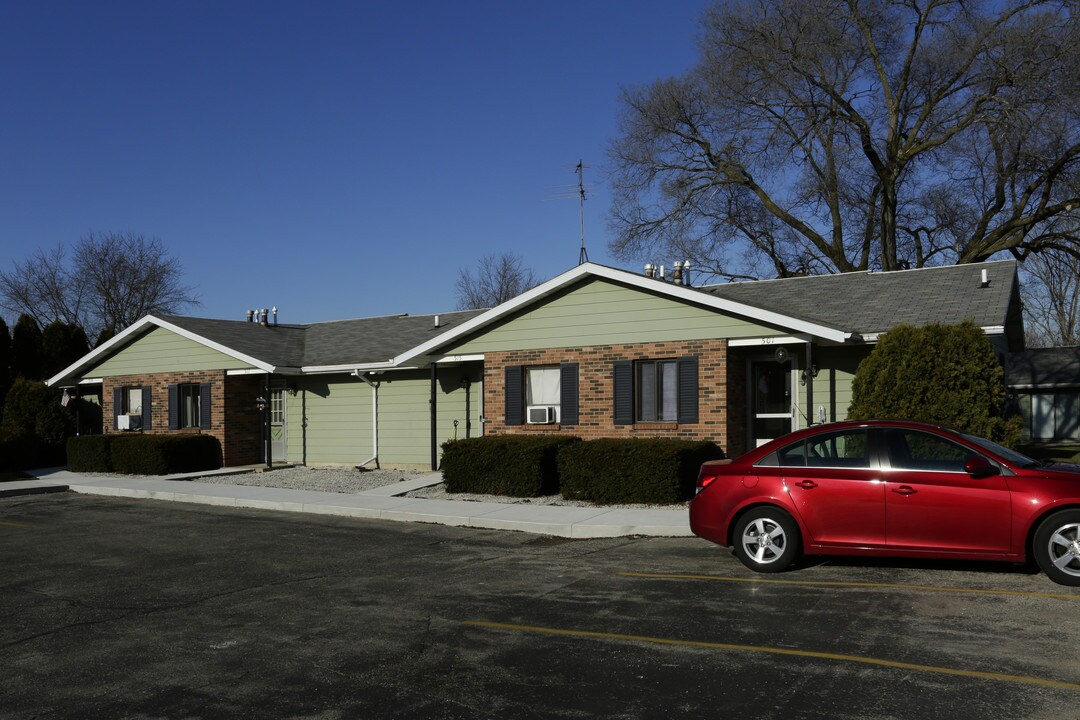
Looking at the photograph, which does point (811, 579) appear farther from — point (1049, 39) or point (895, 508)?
point (1049, 39)

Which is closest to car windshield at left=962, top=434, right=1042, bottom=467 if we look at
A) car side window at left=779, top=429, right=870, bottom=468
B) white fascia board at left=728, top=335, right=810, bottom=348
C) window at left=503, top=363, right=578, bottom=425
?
car side window at left=779, top=429, right=870, bottom=468

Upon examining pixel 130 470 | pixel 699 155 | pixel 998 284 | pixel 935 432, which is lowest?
pixel 130 470

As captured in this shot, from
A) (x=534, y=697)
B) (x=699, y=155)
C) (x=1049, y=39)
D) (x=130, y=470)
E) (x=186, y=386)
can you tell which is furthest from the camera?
(x=699, y=155)

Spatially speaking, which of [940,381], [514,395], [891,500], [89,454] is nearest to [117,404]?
[89,454]

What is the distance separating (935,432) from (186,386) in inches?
840

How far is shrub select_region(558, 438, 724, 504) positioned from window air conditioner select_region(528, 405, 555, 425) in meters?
2.68

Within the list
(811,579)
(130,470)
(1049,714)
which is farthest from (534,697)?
(130,470)

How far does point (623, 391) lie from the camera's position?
18234mm

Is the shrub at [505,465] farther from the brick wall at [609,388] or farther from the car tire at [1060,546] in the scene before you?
the car tire at [1060,546]

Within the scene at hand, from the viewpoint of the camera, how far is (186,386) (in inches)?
1019

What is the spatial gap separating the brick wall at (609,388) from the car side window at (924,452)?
7594 millimetres

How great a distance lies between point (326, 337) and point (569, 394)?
36.6 ft

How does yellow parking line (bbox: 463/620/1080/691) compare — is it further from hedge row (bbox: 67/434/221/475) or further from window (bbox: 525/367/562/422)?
hedge row (bbox: 67/434/221/475)

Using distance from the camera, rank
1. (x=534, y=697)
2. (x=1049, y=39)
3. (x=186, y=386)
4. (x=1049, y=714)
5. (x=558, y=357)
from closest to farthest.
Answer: (x=1049, y=714) < (x=534, y=697) < (x=558, y=357) < (x=186, y=386) < (x=1049, y=39)
